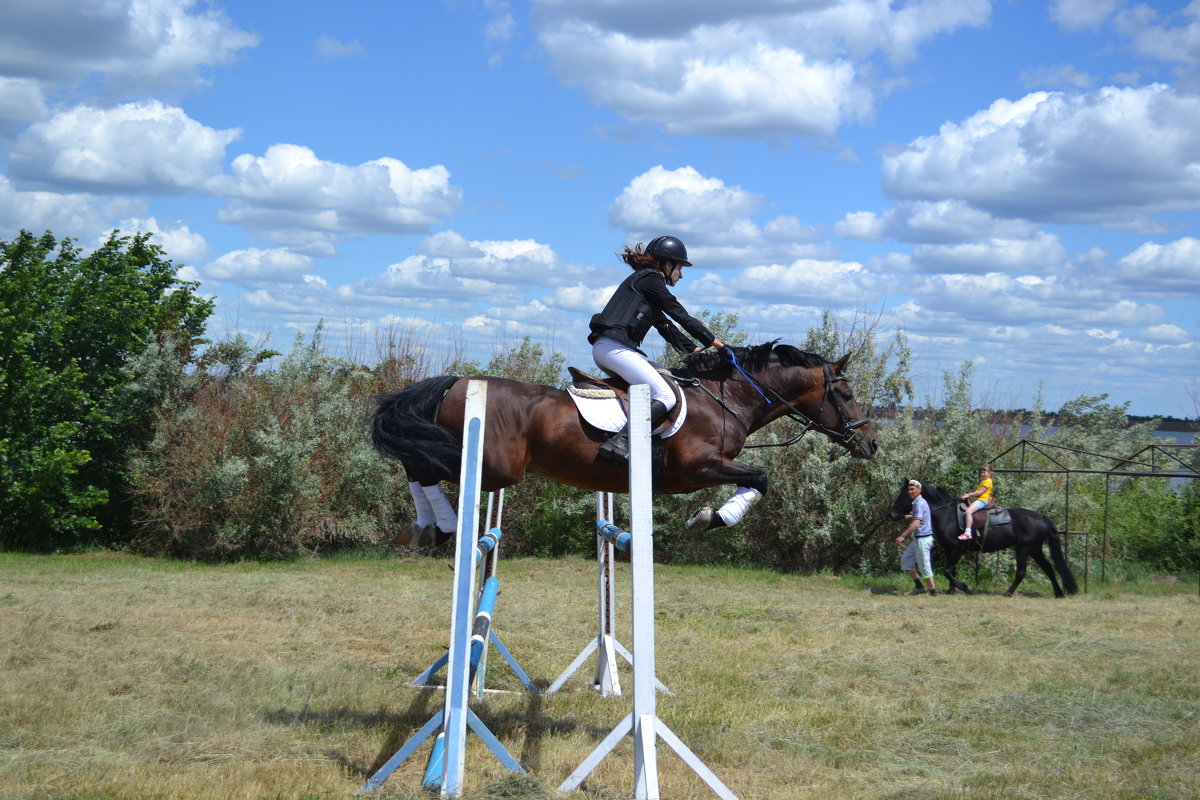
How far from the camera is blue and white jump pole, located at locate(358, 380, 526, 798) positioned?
4484 millimetres

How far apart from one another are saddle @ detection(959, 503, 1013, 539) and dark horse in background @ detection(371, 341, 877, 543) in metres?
7.72

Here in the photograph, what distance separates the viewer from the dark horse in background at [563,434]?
5.87 m

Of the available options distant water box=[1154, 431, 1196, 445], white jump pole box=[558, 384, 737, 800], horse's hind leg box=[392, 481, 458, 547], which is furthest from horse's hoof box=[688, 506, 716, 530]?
distant water box=[1154, 431, 1196, 445]

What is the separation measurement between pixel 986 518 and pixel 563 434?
9.15 meters

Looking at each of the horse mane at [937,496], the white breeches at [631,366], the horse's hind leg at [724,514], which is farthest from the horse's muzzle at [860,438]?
the horse mane at [937,496]

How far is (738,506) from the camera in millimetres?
5930

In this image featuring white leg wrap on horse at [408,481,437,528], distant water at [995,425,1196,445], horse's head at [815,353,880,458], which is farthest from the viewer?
distant water at [995,425,1196,445]

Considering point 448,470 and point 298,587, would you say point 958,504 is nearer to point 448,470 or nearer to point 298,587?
point 298,587

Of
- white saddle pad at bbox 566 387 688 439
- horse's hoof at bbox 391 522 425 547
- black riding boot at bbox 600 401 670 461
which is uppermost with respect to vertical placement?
white saddle pad at bbox 566 387 688 439

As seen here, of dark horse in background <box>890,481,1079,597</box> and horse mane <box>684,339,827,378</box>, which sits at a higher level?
horse mane <box>684,339,827,378</box>

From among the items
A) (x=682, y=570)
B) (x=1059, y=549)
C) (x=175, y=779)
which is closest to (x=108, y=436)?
(x=682, y=570)

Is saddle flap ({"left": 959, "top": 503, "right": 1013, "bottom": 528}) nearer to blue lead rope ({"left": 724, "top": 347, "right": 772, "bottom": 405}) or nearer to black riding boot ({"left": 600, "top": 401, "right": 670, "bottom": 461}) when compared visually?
blue lead rope ({"left": 724, "top": 347, "right": 772, "bottom": 405})

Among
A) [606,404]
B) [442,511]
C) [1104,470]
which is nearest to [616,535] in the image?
[606,404]

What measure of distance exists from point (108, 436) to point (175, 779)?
39.3 ft
